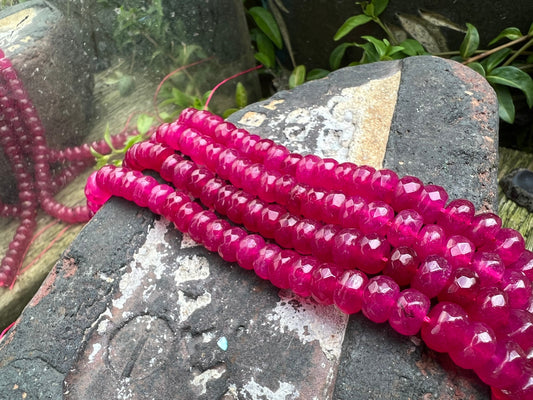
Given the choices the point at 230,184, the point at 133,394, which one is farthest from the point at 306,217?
the point at 133,394

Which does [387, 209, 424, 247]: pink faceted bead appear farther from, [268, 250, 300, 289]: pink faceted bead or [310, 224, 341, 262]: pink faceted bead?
[268, 250, 300, 289]: pink faceted bead

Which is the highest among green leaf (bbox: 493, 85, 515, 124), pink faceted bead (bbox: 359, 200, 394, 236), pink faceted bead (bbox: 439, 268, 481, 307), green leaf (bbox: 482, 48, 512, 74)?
pink faceted bead (bbox: 359, 200, 394, 236)

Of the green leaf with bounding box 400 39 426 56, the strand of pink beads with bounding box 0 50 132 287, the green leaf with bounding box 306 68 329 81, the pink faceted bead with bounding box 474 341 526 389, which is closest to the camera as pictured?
the pink faceted bead with bounding box 474 341 526 389

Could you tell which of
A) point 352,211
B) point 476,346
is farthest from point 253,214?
point 476,346

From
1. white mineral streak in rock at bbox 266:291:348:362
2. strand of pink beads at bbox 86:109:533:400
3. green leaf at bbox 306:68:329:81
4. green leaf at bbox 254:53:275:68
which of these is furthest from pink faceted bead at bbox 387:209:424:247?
green leaf at bbox 254:53:275:68

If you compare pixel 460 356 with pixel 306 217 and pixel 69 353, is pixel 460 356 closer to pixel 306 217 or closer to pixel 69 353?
pixel 306 217
